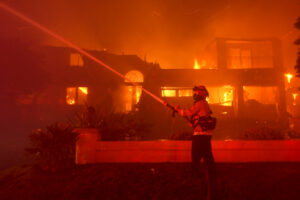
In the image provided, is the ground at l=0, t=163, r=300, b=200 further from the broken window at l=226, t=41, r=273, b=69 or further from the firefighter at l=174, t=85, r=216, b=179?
the broken window at l=226, t=41, r=273, b=69

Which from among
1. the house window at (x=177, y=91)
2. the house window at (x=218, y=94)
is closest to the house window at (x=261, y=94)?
the house window at (x=218, y=94)

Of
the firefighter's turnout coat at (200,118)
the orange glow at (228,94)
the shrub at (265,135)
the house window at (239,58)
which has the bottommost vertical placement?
the shrub at (265,135)

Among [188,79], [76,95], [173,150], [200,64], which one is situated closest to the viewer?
[173,150]

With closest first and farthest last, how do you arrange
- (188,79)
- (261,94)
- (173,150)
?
(173,150) → (188,79) → (261,94)

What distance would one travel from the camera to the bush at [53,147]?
5992mm

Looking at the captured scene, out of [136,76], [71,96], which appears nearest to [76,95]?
[71,96]

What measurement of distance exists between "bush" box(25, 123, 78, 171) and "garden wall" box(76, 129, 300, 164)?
344mm

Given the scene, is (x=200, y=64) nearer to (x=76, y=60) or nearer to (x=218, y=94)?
(x=218, y=94)

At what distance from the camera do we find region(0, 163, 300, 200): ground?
4.51m

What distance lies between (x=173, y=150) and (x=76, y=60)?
62.7ft

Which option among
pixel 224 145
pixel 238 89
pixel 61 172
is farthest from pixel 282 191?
pixel 238 89

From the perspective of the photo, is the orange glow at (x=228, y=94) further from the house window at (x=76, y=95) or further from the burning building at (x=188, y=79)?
the house window at (x=76, y=95)

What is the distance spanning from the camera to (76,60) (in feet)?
74.7

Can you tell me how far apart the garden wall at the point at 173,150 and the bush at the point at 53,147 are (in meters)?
0.34
